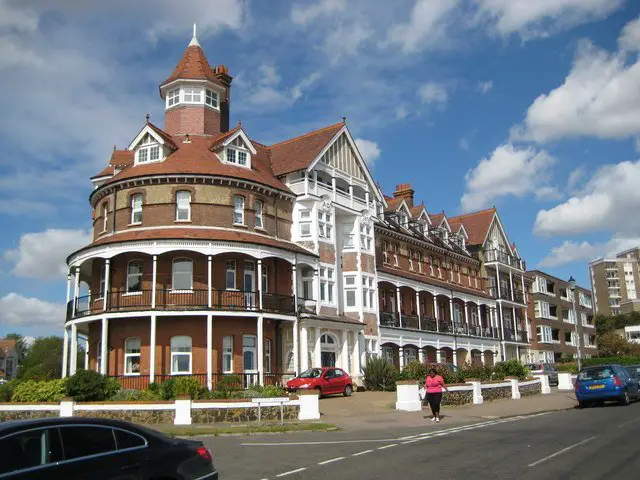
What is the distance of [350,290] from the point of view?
124 feet

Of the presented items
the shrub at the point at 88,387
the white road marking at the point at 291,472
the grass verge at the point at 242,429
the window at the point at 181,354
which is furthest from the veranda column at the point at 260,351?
the white road marking at the point at 291,472

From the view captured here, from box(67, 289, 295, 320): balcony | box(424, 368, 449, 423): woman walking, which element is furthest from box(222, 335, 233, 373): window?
box(424, 368, 449, 423): woman walking

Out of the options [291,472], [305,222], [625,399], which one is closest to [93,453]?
[291,472]

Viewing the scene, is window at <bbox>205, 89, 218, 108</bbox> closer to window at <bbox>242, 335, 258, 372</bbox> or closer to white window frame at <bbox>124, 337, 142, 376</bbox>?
window at <bbox>242, 335, 258, 372</bbox>

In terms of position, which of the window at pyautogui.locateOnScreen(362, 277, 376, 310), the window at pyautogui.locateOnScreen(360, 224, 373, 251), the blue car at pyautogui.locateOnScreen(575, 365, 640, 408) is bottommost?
the blue car at pyautogui.locateOnScreen(575, 365, 640, 408)

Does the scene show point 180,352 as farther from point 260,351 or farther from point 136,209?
point 136,209

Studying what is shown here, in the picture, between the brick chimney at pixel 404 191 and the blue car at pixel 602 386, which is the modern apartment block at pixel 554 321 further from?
the blue car at pixel 602 386

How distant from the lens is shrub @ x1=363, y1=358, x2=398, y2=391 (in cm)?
3288

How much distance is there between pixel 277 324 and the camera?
106 feet

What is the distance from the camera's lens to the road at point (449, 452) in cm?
1030

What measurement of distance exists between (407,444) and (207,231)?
724 inches

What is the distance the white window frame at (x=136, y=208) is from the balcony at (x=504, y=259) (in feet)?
114

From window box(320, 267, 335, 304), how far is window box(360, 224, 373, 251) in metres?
3.61

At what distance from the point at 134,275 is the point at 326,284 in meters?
10.2
